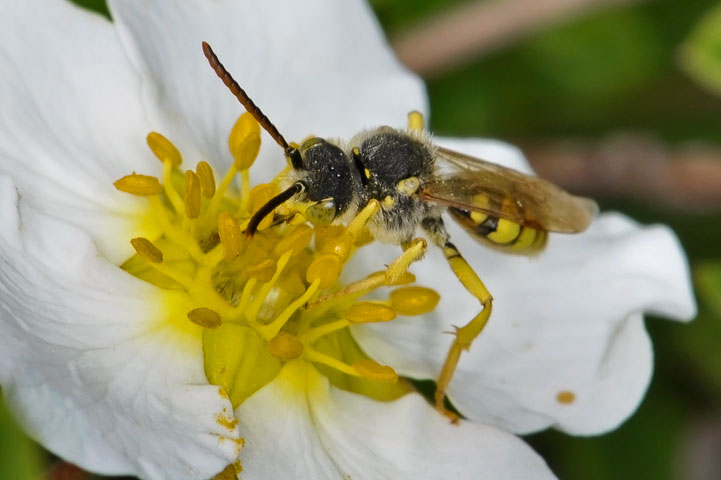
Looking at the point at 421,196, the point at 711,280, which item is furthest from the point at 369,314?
the point at 711,280

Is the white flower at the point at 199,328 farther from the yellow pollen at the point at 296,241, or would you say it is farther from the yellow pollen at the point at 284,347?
the yellow pollen at the point at 296,241

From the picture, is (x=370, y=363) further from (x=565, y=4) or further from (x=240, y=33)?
(x=565, y=4)

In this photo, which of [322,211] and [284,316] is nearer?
[322,211]

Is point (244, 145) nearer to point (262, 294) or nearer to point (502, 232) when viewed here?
point (262, 294)

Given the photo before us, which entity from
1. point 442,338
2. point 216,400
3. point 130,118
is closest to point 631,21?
point 442,338

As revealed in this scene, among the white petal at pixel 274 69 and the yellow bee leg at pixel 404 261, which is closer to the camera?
the yellow bee leg at pixel 404 261

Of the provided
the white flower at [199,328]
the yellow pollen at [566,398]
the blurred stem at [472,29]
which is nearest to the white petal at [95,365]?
the white flower at [199,328]
